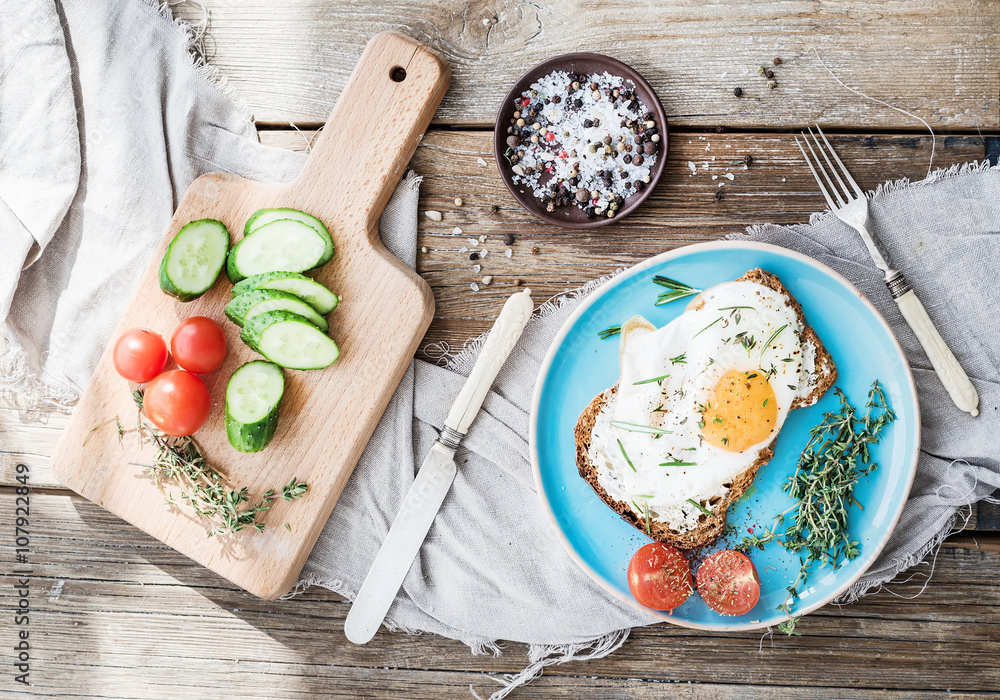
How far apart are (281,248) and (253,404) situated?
2.23 feet

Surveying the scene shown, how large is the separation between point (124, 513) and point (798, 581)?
9.79 feet

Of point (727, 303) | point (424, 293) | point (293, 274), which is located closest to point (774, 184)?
point (727, 303)

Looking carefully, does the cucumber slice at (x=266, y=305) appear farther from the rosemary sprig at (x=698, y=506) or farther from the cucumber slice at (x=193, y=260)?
the rosemary sprig at (x=698, y=506)

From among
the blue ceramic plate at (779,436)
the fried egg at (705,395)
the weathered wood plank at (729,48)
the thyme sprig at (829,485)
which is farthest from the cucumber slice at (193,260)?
the thyme sprig at (829,485)

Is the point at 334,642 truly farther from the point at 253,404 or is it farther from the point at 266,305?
the point at 266,305

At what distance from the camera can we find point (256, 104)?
118 inches

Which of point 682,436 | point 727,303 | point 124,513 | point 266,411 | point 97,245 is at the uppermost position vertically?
point 727,303

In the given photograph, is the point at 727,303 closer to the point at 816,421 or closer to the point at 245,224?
the point at 816,421

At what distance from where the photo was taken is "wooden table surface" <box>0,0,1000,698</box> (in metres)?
2.82

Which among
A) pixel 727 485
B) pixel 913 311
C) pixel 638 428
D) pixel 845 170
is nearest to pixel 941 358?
pixel 913 311

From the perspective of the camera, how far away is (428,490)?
2.84m

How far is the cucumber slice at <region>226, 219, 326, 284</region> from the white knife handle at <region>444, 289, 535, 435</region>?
32.6 inches

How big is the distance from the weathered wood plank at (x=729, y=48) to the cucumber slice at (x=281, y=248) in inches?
32.7

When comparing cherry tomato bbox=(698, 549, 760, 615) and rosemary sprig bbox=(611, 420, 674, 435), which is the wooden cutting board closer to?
rosemary sprig bbox=(611, 420, 674, 435)
